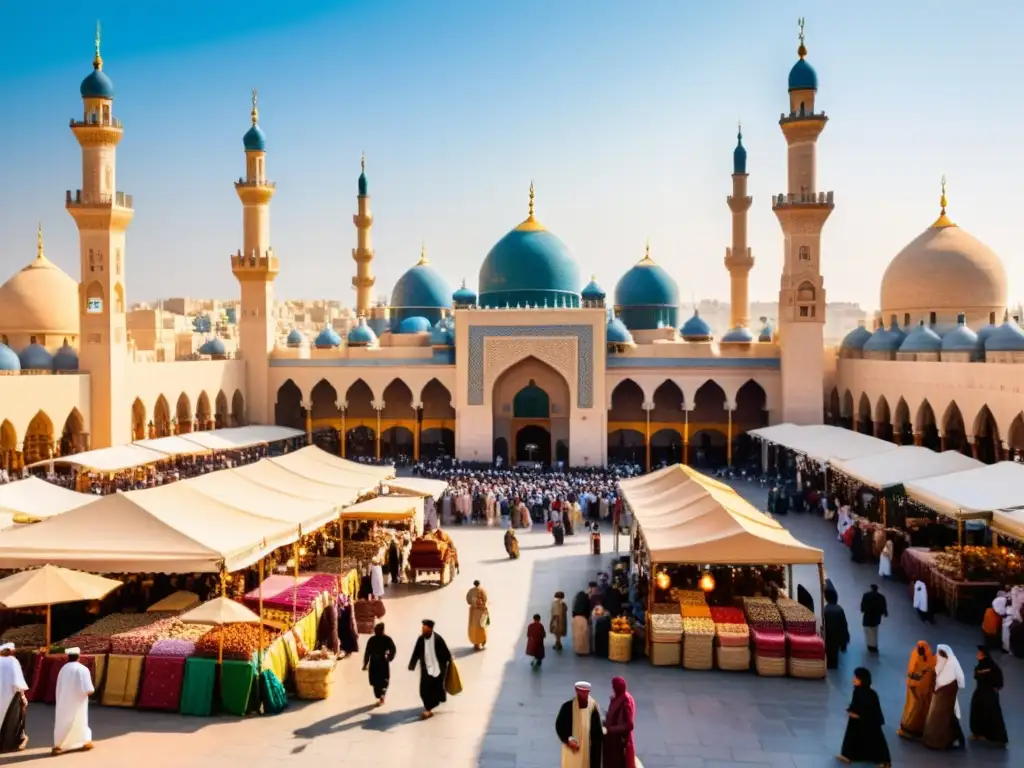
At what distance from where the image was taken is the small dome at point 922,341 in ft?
76.2

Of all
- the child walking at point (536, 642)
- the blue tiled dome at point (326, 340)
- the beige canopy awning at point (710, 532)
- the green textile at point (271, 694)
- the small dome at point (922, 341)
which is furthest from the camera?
the blue tiled dome at point (326, 340)

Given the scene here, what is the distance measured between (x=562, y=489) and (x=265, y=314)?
43.3 feet

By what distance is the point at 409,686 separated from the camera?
8859 millimetres

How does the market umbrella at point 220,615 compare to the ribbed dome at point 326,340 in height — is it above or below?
below

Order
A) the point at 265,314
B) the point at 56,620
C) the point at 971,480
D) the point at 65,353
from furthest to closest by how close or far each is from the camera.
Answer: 1. the point at 265,314
2. the point at 65,353
3. the point at 971,480
4. the point at 56,620

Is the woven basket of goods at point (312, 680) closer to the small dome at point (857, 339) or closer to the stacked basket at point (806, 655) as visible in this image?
the stacked basket at point (806, 655)

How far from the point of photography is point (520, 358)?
88.2 feet

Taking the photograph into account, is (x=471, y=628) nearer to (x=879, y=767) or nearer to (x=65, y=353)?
(x=879, y=767)

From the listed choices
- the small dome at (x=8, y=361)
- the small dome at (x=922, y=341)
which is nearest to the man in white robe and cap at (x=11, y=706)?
the small dome at (x=8, y=361)

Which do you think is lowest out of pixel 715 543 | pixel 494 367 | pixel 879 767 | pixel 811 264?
pixel 879 767

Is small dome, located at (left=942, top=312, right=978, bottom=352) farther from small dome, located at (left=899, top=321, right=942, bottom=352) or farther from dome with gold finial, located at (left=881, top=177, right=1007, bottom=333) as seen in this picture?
dome with gold finial, located at (left=881, top=177, right=1007, bottom=333)

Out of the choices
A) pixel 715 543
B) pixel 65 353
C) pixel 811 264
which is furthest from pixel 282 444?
pixel 715 543

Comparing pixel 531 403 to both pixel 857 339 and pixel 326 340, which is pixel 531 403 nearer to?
pixel 326 340

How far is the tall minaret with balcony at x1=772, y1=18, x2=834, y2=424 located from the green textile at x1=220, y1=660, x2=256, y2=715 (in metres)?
20.8
